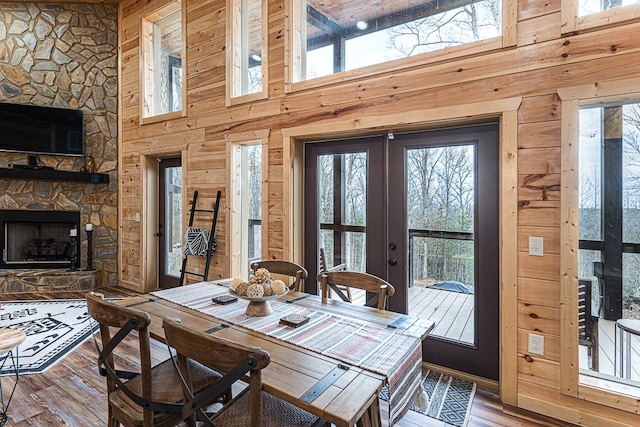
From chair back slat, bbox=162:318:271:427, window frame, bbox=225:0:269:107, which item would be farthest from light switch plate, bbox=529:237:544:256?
window frame, bbox=225:0:269:107

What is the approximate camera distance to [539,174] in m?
2.34

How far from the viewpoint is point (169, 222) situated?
5.20m

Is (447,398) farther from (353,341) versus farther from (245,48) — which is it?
(245,48)

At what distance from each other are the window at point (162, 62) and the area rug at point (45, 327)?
2.85 metres

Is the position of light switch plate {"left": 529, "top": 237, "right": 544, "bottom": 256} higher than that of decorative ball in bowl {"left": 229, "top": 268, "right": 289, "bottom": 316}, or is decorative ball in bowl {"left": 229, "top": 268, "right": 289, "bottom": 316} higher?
light switch plate {"left": 529, "top": 237, "right": 544, "bottom": 256}

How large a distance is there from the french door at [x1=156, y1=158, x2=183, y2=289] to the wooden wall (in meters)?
0.60

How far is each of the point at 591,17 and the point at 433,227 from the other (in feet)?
5.65

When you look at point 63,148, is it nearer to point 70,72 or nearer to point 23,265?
point 70,72

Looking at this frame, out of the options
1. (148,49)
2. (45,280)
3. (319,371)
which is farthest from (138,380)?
(148,49)

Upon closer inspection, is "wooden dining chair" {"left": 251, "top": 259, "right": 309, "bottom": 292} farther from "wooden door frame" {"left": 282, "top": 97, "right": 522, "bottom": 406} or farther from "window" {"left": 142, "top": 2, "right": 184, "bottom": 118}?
"window" {"left": 142, "top": 2, "right": 184, "bottom": 118}

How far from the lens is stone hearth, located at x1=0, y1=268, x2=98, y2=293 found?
5.06 metres

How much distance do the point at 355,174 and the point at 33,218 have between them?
16.8 ft

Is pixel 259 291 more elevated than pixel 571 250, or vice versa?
pixel 571 250

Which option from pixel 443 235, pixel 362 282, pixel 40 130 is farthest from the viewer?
pixel 40 130
